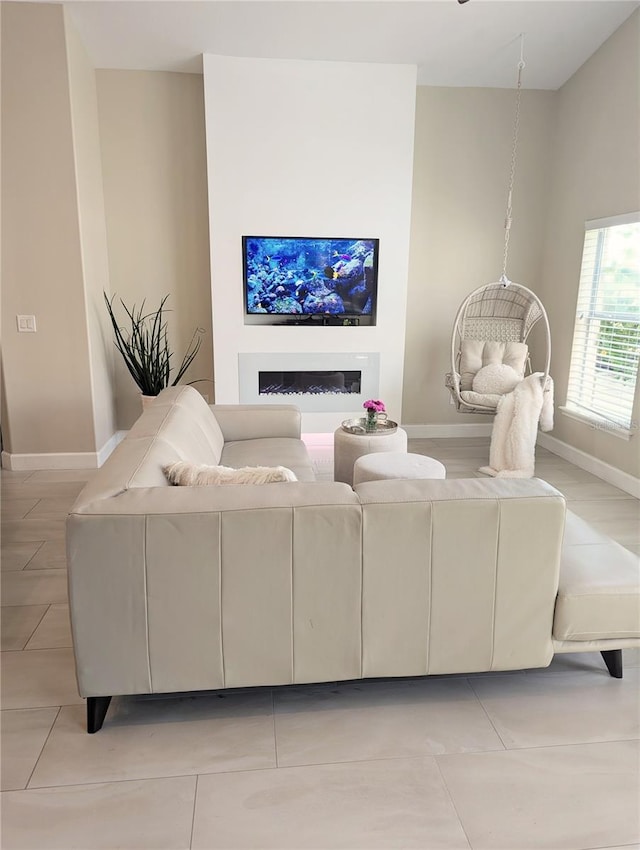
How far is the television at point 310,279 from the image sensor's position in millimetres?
4637

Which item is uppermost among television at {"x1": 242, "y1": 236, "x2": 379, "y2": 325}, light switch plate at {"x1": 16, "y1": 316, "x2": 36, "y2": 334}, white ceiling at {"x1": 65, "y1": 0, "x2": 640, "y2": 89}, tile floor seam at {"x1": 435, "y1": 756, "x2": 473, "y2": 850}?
white ceiling at {"x1": 65, "y1": 0, "x2": 640, "y2": 89}

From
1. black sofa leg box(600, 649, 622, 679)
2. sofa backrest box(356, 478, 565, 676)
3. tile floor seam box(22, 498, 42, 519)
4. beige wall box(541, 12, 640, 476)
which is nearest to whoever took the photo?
sofa backrest box(356, 478, 565, 676)

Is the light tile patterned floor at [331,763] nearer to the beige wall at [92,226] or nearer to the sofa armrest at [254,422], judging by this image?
the sofa armrest at [254,422]

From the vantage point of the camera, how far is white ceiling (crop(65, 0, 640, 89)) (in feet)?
12.6

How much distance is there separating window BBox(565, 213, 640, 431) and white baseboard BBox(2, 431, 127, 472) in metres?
3.73

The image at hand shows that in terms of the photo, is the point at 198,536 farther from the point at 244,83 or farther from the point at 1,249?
the point at 244,83

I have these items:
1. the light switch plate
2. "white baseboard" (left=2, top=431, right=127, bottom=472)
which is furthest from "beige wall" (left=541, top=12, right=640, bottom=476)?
the light switch plate

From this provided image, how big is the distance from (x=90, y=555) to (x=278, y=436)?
2025 millimetres

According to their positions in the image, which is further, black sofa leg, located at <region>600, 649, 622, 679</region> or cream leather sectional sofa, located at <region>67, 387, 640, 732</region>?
black sofa leg, located at <region>600, 649, 622, 679</region>

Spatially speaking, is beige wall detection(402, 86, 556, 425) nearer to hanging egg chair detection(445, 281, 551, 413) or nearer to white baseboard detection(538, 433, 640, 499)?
hanging egg chair detection(445, 281, 551, 413)

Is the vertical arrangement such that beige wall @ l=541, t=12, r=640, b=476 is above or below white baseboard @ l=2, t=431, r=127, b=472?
above

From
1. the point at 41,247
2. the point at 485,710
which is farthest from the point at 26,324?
the point at 485,710

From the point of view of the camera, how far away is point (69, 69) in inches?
151

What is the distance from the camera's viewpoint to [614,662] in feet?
6.98
